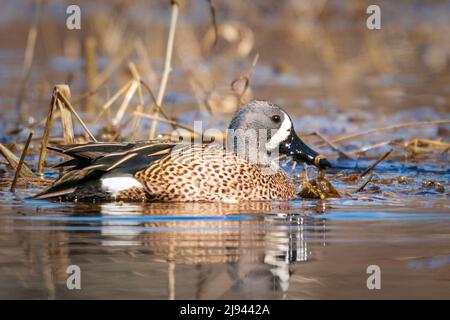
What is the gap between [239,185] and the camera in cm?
688

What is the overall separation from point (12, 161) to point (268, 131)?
176cm

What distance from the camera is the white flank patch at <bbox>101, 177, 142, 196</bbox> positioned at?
6.70m

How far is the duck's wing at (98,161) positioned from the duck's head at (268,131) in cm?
69

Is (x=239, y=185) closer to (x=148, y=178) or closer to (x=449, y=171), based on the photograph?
(x=148, y=178)

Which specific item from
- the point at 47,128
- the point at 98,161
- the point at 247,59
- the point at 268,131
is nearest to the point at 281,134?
the point at 268,131

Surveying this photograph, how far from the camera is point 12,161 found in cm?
731

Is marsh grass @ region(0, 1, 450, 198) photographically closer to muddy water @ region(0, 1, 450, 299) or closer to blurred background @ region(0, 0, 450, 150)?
blurred background @ region(0, 0, 450, 150)

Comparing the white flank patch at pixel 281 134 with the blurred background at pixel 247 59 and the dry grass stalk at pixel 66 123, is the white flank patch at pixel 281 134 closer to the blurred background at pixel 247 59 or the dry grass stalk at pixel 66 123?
the blurred background at pixel 247 59

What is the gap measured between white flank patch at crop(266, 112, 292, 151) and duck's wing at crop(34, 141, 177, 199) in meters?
0.89

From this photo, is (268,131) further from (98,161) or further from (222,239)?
(222,239)

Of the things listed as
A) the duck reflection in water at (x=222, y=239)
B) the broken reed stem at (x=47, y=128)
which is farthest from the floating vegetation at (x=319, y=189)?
the broken reed stem at (x=47, y=128)

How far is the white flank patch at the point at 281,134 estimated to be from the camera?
7.38 meters

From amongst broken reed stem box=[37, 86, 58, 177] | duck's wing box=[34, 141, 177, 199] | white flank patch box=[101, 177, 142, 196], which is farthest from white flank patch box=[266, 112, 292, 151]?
broken reed stem box=[37, 86, 58, 177]
